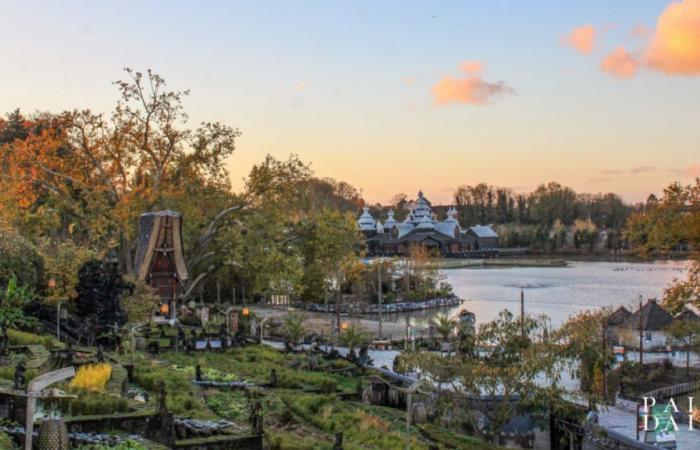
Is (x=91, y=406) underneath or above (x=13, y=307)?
underneath

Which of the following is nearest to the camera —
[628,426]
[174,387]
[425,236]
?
[174,387]

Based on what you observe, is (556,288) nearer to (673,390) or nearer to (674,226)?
(673,390)

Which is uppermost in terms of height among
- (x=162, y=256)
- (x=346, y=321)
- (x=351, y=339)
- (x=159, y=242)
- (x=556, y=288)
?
(x=159, y=242)

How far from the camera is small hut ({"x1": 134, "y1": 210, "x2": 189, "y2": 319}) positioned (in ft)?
104

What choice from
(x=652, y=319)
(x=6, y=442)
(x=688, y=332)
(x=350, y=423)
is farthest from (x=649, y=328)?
(x=6, y=442)

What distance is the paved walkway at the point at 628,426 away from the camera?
18.3 meters

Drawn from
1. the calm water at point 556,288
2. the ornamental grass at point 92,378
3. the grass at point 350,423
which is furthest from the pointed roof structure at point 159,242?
the calm water at point 556,288

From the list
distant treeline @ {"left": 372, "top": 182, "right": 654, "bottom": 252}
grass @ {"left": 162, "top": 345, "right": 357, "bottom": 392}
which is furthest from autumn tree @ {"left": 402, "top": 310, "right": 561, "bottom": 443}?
distant treeline @ {"left": 372, "top": 182, "right": 654, "bottom": 252}

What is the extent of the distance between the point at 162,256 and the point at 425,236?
89353mm

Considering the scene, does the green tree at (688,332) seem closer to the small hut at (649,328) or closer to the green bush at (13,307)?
the small hut at (649,328)

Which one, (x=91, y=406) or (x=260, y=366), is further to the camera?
(x=260, y=366)

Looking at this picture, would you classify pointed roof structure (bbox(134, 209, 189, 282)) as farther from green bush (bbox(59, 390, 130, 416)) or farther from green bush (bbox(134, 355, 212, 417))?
green bush (bbox(59, 390, 130, 416))

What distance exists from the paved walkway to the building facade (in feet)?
306

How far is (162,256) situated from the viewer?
3238 cm
